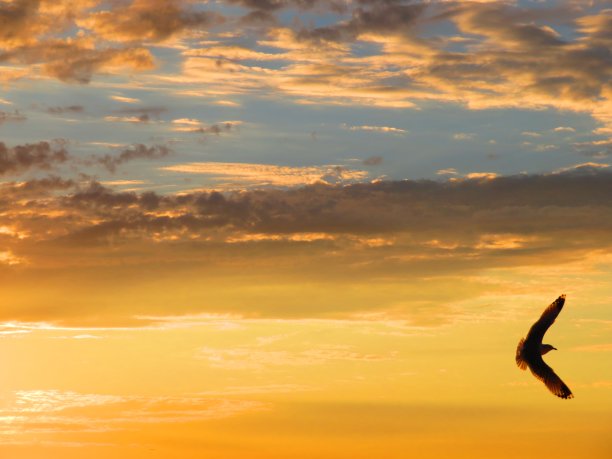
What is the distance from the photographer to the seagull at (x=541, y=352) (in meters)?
55.0

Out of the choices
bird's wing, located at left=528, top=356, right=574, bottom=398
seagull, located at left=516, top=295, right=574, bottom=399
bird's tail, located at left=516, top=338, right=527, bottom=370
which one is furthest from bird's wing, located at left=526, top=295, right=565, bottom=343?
bird's wing, located at left=528, top=356, right=574, bottom=398

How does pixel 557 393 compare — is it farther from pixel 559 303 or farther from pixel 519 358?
pixel 559 303

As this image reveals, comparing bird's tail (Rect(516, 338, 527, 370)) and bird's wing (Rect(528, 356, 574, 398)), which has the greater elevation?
bird's tail (Rect(516, 338, 527, 370))

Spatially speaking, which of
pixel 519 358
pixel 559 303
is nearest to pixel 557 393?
pixel 519 358

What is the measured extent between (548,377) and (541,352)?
97.5 inches

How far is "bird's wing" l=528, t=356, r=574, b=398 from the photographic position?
55.3m

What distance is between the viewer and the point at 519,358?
56.7 metres

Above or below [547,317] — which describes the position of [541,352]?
below

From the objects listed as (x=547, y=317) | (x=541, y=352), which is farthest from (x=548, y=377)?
(x=547, y=317)

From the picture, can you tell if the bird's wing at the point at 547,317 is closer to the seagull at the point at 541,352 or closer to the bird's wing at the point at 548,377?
the seagull at the point at 541,352

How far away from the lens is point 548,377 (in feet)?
185

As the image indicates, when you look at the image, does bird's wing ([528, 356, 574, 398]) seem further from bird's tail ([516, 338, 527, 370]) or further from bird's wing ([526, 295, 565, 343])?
bird's wing ([526, 295, 565, 343])

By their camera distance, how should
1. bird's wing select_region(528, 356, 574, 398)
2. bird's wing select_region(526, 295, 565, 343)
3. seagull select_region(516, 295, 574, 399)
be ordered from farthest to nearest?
bird's wing select_region(528, 356, 574, 398), seagull select_region(516, 295, 574, 399), bird's wing select_region(526, 295, 565, 343)

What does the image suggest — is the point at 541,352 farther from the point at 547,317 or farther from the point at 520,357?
the point at 547,317
